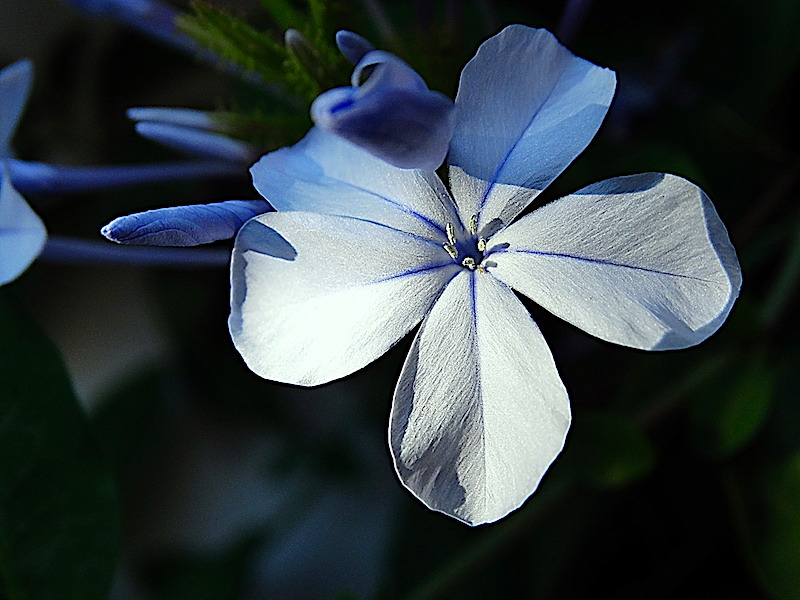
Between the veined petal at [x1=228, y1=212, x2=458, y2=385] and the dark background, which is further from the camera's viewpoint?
the dark background

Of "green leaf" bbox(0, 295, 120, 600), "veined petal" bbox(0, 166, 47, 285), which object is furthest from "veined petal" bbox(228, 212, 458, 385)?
"green leaf" bbox(0, 295, 120, 600)

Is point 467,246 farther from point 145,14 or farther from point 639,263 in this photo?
point 145,14

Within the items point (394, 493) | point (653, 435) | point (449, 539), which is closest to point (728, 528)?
point (653, 435)

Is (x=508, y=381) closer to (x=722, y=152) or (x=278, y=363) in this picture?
(x=278, y=363)

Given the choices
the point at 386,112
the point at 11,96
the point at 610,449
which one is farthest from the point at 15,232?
the point at 610,449

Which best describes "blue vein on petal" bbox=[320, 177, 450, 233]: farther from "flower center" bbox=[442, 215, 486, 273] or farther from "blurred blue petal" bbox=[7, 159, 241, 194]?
"blurred blue petal" bbox=[7, 159, 241, 194]

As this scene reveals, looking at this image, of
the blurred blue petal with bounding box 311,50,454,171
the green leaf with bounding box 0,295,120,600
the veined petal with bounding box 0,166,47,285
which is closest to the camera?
the blurred blue petal with bounding box 311,50,454,171
